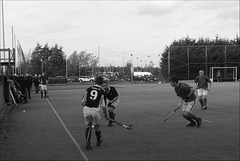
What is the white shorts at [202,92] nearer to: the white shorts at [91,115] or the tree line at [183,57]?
the white shorts at [91,115]

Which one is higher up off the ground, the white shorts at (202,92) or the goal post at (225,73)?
the goal post at (225,73)

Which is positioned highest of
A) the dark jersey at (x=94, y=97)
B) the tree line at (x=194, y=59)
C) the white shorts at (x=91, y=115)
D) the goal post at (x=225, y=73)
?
the tree line at (x=194, y=59)

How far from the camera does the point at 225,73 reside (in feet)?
207

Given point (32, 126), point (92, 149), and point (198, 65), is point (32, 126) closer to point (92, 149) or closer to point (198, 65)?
point (92, 149)

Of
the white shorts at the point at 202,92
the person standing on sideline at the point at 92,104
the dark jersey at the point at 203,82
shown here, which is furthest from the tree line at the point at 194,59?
the person standing on sideline at the point at 92,104

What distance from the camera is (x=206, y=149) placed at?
7.42 meters

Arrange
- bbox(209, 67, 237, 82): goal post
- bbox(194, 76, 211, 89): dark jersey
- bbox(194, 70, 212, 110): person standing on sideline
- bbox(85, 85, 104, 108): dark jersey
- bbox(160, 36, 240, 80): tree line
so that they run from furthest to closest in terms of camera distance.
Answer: bbox(160, 36, 240, 80): tree line → bbox(209, 67, 237, 82): goal post → bbox(194, 76, 211, 89): dark jersey → bbox(194, 70, 212, 110): person standing on sideline → bbox(85, 85, 104, 108): dark jersey

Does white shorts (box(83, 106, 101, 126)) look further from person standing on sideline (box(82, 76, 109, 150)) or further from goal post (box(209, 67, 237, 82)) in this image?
goal post (box(209, 67, 237, 82))

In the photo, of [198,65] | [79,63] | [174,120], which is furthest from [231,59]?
[174,120]

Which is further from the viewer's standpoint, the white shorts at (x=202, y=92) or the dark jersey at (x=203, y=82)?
the dark jersey at (x=203, y=82)

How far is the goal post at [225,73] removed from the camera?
202ft

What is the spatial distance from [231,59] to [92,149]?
203 feet

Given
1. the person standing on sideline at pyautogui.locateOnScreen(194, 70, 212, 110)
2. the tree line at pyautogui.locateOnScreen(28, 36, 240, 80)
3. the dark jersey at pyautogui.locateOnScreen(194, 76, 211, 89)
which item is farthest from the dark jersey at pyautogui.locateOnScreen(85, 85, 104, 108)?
the tree line at pyautogui.locateOnScreen(28, 36, 240, 80)

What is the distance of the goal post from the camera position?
61.6 meters
